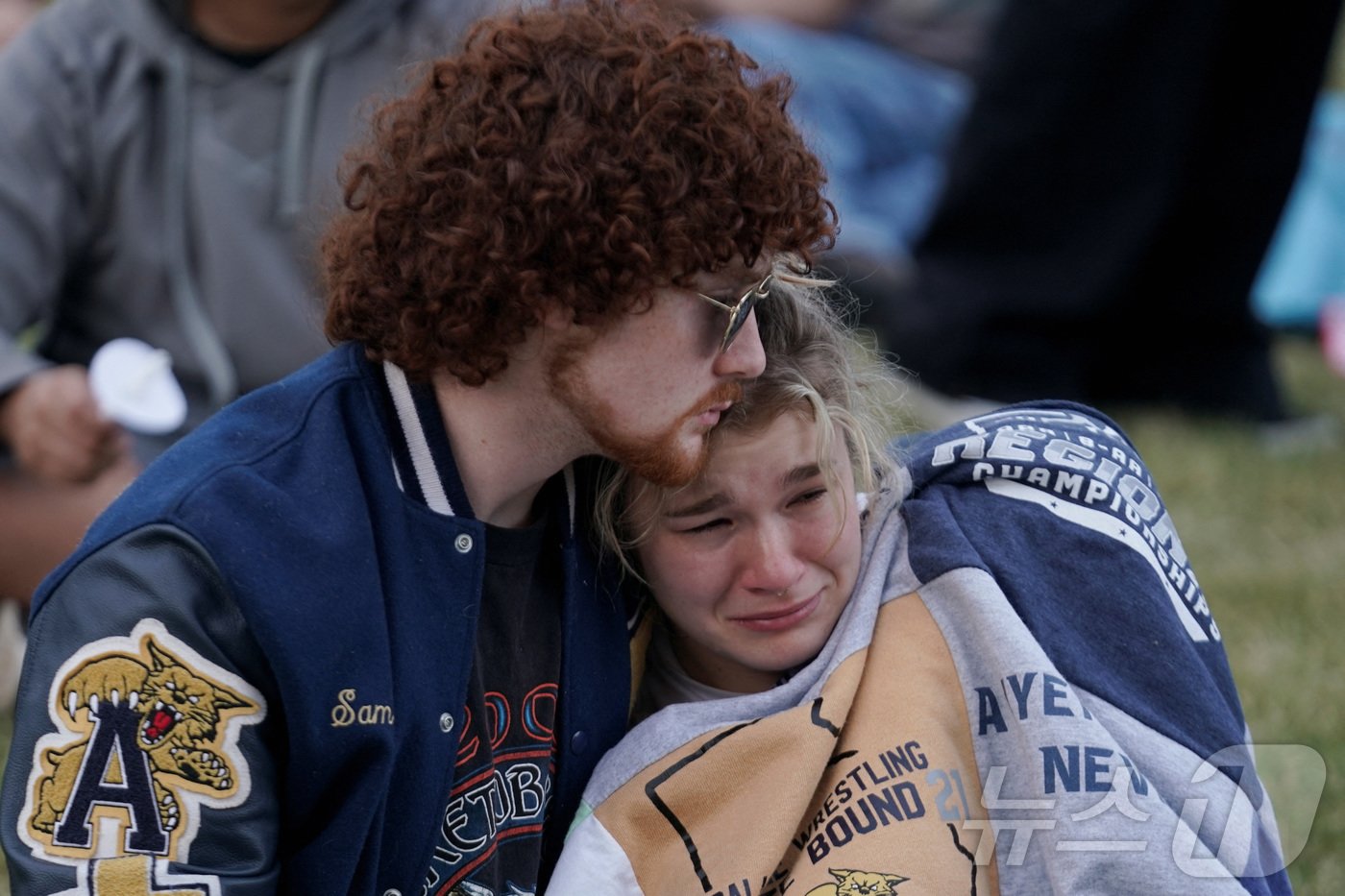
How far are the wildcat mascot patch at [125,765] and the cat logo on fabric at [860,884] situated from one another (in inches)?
27.6

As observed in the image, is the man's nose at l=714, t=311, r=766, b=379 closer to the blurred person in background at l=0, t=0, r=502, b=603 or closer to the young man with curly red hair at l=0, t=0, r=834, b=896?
the young man with curly red hair at l=0, t=0, r=834, b=896

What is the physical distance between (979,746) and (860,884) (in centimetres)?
22

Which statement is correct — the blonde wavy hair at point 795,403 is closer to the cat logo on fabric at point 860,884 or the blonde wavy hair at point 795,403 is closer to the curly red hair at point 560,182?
the curly red hair at point 560,182

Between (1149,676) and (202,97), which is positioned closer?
(1149,676)

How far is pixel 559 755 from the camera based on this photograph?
6.89ft

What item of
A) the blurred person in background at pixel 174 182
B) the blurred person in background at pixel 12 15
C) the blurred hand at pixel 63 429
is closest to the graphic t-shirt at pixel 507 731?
the blurred hand at pixel 63 429

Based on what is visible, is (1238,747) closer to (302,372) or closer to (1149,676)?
(1149,676)

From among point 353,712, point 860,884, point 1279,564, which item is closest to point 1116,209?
point 1279,564

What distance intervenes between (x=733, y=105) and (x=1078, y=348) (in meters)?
3.70

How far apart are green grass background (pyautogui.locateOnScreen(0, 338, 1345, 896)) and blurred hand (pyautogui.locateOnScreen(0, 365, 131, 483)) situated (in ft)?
2.17

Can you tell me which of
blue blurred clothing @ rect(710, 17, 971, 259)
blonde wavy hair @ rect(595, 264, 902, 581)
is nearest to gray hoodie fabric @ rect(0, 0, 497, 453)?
blonde wavy hair @ rect(595, 264, 902, 581)

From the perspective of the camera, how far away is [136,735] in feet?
5.40

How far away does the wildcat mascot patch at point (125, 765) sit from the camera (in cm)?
163

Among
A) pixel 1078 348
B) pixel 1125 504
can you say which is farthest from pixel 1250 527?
pixel 1125 504
